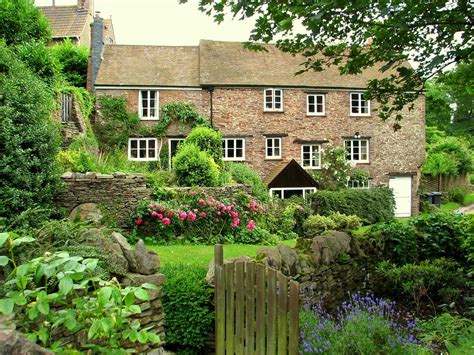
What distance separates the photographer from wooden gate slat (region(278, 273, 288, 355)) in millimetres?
4156

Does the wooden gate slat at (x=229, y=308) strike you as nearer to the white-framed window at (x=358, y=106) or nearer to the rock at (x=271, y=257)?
the rock at (x=271, y=257)

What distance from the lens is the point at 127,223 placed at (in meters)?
12.9

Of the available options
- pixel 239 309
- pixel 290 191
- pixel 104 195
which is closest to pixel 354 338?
pixel 239 309

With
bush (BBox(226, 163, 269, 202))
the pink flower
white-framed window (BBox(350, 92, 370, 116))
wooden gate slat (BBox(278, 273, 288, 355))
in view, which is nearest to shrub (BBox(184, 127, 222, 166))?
bush (BBox(226, 163, 269, 202))

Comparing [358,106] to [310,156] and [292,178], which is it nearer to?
[310,156]

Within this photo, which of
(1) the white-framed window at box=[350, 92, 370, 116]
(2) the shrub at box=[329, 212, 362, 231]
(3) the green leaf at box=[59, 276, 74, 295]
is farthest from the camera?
(1) the white-framed window at box=[350, 92, 370, 116]

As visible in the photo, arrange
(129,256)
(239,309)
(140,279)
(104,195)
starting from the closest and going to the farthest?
(239,309) → (140,279) → (129,256) → (104,195)

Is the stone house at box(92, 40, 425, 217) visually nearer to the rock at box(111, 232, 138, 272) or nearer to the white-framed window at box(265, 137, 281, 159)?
the white-framed window at box(265, 137, 281, 159)

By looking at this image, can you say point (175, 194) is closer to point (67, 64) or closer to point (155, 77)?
point (155, 77)

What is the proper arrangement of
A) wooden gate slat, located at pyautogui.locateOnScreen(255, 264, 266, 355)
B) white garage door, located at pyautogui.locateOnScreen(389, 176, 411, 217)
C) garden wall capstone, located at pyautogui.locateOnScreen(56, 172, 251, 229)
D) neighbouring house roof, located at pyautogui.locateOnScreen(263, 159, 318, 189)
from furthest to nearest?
white garage door, located at pyautogui.locateOnScreen(389, 176, 411, 217) → neighbouring house roof, located at pyautogui.locateOnScreen(263, 159, 318, 189) → garden wall capstone, located at pyautogui.locateOnScreen(56, 172, 251, 229) → wooden gate slat, located at pyautogui.locateOnScreen(255, 264, 266, 355)

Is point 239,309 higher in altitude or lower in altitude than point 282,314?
lower

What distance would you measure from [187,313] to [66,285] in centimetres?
355

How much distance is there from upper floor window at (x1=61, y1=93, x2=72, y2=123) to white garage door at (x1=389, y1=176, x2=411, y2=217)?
62.7 feet

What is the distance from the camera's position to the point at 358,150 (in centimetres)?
2762
